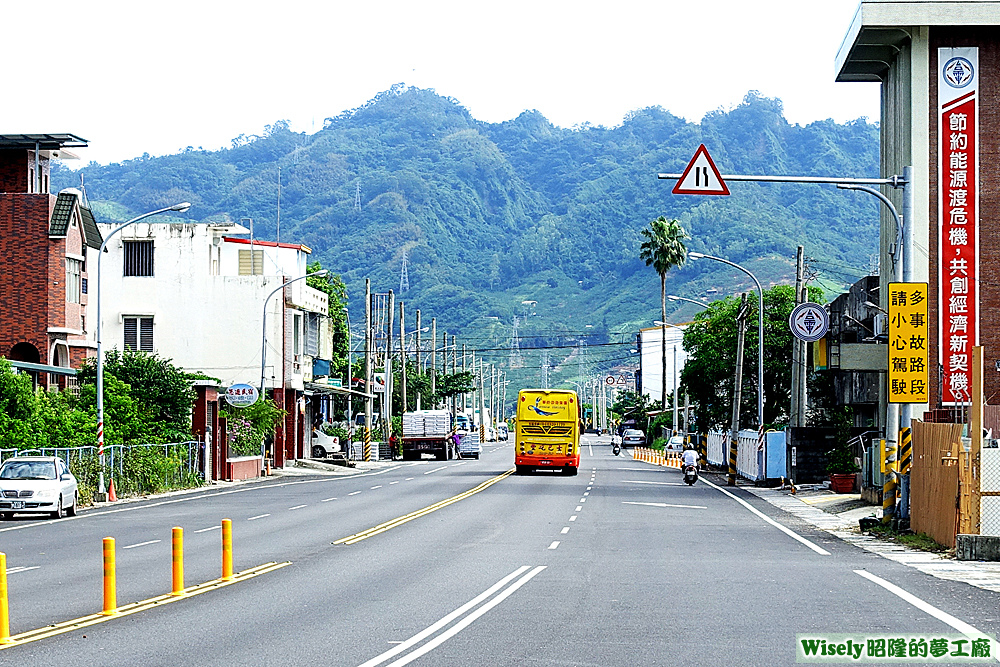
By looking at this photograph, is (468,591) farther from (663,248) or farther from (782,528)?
(663,248)

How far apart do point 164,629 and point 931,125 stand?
32472mm

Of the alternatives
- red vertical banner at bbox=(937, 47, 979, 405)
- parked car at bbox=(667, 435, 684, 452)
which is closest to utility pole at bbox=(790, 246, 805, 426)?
red vertical banner at bbox=(937, 47, 979, 405)

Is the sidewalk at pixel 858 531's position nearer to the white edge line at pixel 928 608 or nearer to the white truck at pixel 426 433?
the white edge line at pixel 928 608

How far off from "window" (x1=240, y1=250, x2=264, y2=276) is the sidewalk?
1289 inches

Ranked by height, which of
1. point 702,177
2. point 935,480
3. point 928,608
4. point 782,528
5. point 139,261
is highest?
point 139,261

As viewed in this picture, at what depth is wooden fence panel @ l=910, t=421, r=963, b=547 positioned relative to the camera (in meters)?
22.6

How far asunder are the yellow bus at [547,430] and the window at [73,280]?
61.2 feet

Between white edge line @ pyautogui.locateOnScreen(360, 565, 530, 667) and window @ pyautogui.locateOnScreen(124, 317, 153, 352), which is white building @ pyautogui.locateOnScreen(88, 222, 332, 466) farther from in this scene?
white edge line @ pyautogui.locateOnScreen(360, 565, 530, 667)

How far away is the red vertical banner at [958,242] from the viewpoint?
3931cm

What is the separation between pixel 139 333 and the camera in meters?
70.4

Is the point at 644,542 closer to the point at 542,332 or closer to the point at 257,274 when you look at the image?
the point at 257,274

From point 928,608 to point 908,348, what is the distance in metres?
13.8

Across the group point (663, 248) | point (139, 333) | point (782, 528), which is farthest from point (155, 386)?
point (663, 248)

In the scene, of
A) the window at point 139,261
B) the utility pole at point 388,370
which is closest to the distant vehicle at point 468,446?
the utility pole at point 388,370
